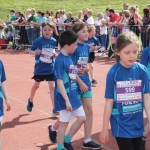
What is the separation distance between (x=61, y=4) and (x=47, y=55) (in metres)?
37.5

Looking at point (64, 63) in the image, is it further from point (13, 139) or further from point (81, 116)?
point (13, 139)

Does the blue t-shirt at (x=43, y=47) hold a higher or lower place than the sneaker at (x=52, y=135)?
higher

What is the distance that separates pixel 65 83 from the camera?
5.20 m

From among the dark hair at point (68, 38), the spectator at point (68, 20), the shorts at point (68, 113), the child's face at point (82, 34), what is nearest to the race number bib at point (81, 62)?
the child's face at point (82, 34)

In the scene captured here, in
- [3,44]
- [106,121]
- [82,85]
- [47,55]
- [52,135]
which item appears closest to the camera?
[106,121]

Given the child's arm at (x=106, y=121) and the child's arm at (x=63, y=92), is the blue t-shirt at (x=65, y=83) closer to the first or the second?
the child's arm at (x=63, y=92)

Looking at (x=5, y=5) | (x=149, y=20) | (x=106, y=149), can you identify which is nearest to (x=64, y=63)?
(x=106, y=149)

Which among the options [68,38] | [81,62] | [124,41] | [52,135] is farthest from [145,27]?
[124,41]

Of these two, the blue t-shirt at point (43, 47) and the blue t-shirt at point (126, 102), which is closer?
the blue t-shirt at point (126, 102)

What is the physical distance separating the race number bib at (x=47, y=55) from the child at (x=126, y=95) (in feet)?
11.3

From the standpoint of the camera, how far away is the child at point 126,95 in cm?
395

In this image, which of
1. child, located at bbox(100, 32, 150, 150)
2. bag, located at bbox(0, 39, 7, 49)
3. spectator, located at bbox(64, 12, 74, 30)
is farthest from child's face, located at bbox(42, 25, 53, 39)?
bag, located at bbox(0, 39, 7, 49)

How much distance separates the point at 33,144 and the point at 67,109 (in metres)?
1.17

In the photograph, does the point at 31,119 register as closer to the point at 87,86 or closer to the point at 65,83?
the point at 87,86
